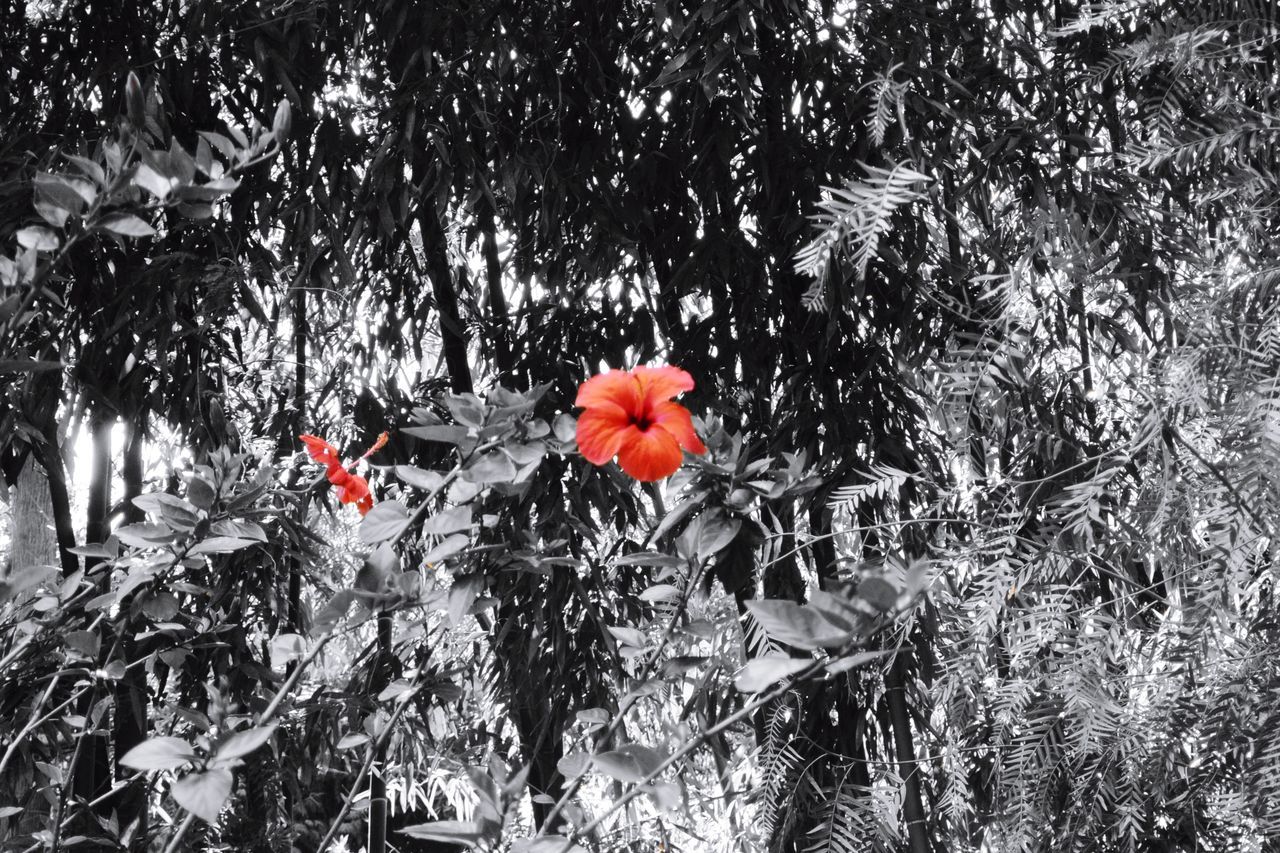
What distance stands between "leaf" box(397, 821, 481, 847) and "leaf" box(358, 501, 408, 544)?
0.18 meters

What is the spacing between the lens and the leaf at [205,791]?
0.51 m

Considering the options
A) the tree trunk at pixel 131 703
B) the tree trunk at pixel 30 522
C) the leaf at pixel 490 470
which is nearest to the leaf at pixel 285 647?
the leaf at pixel 490 470

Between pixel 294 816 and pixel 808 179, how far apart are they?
1.57m

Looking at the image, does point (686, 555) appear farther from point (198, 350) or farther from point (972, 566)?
point (198, 350)

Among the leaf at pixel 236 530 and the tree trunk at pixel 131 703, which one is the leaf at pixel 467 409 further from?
the tree trunk at pixel 131 703

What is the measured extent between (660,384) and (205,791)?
0.38m

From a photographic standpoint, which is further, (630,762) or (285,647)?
(285,647)

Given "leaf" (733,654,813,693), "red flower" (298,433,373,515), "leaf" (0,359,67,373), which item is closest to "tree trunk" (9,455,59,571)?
"red flower" (298,433,373,515)

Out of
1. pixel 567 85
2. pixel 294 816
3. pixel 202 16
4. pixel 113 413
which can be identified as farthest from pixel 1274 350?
pixel 294 816

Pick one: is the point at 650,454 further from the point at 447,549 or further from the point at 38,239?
the point at 38,239

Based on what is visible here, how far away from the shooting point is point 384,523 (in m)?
0.66

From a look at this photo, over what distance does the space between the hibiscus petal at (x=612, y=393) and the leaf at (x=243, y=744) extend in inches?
11.1

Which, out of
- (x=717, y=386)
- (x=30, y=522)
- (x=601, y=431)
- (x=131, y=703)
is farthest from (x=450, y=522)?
(x=30, y=522)

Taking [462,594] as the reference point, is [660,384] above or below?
above
